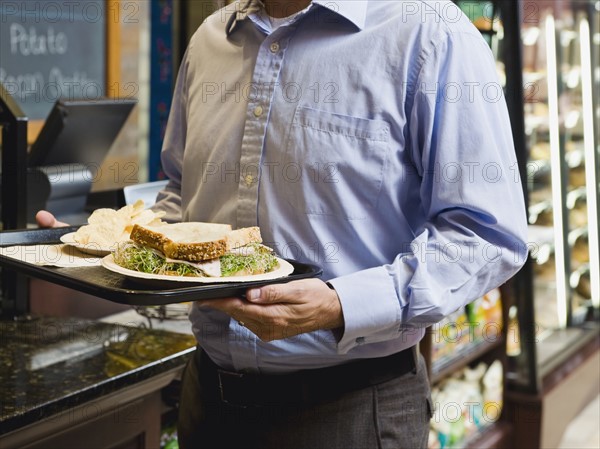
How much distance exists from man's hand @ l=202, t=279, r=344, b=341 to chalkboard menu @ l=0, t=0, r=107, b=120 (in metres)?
2.74

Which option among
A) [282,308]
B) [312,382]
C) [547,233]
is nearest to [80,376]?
[312,382]

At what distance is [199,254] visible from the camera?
1411 millimetres

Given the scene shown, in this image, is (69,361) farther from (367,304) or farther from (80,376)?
(367,304)

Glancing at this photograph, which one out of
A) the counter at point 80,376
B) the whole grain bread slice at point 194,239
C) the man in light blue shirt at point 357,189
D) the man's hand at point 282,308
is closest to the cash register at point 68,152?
the counter at point 80,376

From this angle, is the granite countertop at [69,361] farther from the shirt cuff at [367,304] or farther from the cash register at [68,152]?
the shirt cuff at [367,304]

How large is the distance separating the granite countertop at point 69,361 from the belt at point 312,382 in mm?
434

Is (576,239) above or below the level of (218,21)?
below

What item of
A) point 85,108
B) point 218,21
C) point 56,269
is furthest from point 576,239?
point 56,269

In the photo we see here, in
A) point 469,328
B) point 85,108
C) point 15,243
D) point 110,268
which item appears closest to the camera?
point 110,268

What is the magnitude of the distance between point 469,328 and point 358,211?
222 cm

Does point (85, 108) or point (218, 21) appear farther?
point (85, 108)

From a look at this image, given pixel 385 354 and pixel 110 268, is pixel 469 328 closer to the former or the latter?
pixel 385 354

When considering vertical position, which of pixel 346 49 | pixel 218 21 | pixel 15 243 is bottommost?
pixel 15 243

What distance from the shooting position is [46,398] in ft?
5.85
